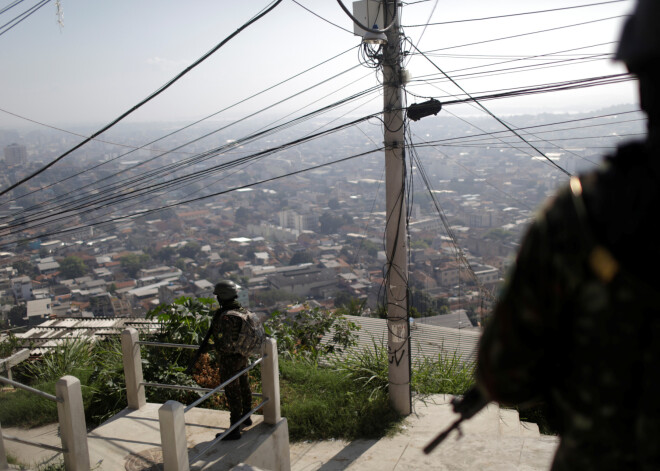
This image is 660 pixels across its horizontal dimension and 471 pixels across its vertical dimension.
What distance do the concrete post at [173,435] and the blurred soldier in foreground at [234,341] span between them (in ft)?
3.45

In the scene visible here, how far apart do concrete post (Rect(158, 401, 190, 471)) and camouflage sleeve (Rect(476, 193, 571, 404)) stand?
11.5ft

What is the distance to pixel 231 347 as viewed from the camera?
5410 mm

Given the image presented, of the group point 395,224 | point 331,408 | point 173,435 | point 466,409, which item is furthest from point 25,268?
point 466,409

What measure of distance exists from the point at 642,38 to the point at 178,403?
4.05m

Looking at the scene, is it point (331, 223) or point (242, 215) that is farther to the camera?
point (242, 215)

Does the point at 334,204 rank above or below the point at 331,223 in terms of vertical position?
above

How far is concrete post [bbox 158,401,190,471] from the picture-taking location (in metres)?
4.22

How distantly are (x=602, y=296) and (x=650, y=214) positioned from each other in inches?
6.7

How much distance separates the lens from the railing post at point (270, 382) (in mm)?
5441

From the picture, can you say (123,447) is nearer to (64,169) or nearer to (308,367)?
(308,367)

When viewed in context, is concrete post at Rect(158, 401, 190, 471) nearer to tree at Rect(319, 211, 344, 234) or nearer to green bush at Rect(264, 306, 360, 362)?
green bush at Rect(264, 306, 360, 362)

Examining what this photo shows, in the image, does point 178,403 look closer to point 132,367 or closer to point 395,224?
point 132,367

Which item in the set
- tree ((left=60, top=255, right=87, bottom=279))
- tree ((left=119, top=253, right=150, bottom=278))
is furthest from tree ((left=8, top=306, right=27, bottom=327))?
tree ((left=119, top=253, right=150, bottom=278))

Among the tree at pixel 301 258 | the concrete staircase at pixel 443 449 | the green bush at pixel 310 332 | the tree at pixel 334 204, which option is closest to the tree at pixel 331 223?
the tree at pixel 334 204
